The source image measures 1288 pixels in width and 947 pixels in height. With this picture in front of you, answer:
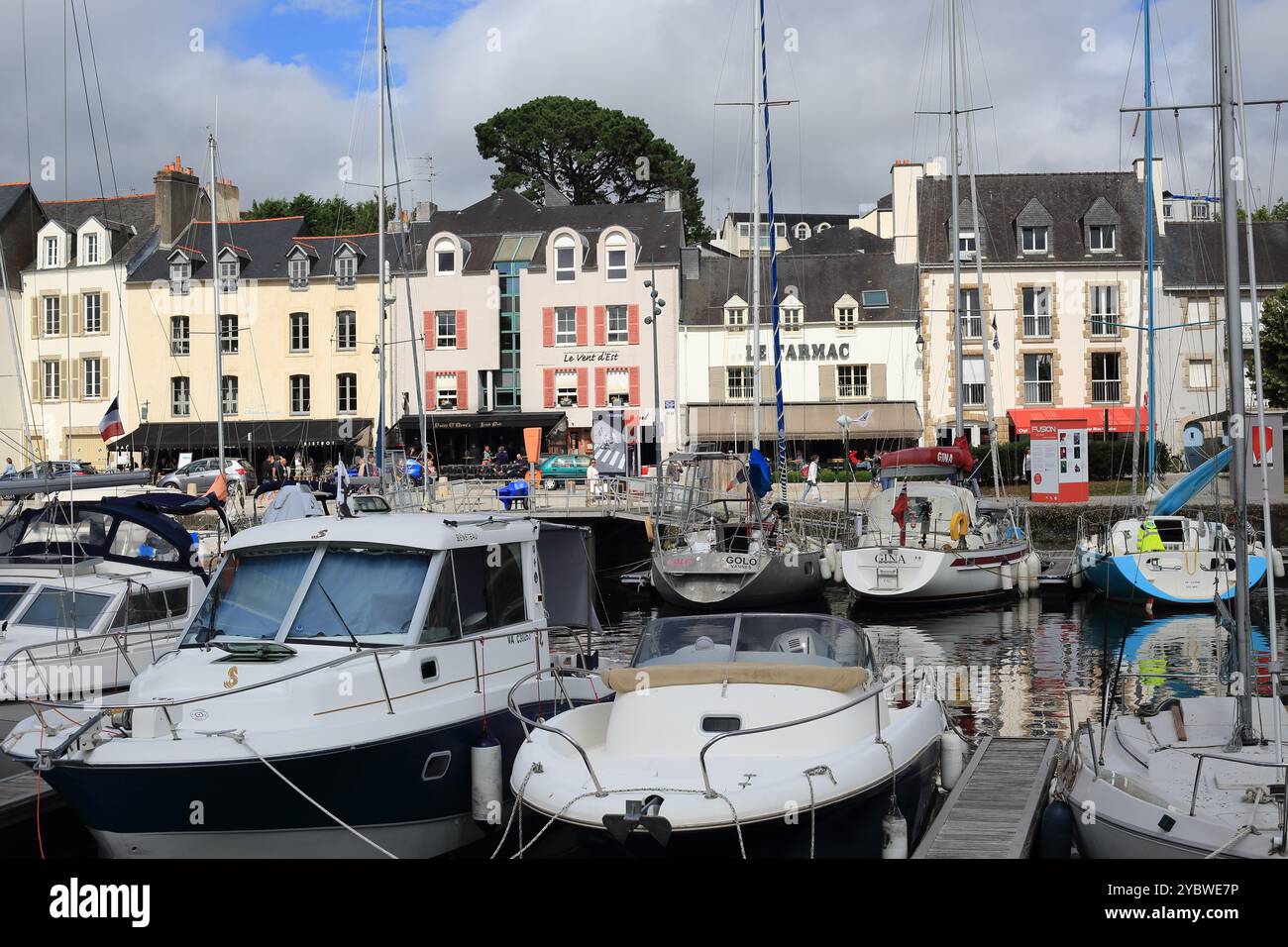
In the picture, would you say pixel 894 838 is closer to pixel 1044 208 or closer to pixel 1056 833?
pixel 1056 833

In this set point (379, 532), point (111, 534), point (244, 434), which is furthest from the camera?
point (244, 434)

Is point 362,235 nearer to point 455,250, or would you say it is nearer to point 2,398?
point 455,250

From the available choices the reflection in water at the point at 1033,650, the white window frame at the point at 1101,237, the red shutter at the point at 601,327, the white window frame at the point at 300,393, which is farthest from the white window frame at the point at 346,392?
the white window frame at the point at 1101,237

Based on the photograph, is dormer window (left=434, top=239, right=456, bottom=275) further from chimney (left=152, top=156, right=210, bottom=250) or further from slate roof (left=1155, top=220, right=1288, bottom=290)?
slate roof (left=1155, top=220, right=1288, bottom=290)

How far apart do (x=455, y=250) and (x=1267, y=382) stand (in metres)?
30.0

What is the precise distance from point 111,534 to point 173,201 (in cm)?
4381

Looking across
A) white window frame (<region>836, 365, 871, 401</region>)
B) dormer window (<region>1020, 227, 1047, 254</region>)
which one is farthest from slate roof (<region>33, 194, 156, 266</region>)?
dormer window (<region>1020, 227, 1047, 254</region>)

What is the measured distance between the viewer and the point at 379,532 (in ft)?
37.7

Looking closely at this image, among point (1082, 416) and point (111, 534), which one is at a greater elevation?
point (1082, 416)

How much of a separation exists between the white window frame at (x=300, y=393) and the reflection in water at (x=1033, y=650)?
2636 cm

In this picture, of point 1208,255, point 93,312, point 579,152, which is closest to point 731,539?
point 1208,255

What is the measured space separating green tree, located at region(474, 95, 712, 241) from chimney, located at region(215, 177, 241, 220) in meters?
15.4

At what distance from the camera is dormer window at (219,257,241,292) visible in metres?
54.4

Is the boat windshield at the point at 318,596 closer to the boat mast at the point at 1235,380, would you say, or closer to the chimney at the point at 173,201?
the boat mast at the point at 1235,380
